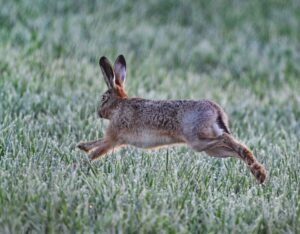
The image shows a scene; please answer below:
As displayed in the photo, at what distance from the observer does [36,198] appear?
497cm

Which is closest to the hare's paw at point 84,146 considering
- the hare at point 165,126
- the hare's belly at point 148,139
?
the hare at point 165,126

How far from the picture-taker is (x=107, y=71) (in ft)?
21.6

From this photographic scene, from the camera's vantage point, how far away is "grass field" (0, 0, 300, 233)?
497cm

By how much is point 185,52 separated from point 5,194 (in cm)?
799

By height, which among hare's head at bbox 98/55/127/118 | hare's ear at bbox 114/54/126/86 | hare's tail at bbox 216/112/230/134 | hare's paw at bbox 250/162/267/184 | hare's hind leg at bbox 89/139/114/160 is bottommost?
hare's paw at bbox 250/162/267/184

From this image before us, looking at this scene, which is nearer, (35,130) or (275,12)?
(35,130)

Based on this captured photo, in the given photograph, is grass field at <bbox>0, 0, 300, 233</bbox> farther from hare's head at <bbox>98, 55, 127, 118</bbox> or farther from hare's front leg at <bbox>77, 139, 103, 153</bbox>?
hare's head at <bbox>98, 55, 127, 118</bbox>

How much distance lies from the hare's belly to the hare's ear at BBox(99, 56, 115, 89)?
59 centimetres

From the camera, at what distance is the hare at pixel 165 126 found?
588 centimetres

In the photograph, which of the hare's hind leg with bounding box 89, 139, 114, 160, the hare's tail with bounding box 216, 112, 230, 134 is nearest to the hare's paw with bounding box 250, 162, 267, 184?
the hare's tail with bounding box 216, 112, 230, 134

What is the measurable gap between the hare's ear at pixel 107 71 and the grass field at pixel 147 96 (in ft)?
2.09

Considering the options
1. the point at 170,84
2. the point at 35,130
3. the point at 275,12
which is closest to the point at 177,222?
the point at 35,130

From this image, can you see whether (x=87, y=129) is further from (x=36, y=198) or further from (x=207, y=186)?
(x=36, y=198)

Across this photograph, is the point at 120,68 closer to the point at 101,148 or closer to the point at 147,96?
the point at 101,148
